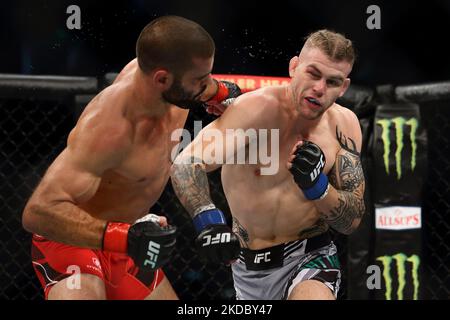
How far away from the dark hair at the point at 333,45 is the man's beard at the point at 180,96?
364 millimetres

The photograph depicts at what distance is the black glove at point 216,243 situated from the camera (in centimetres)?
198

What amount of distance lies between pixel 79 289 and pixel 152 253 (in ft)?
0.82

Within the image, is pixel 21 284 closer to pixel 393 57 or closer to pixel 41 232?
pixel 41 232

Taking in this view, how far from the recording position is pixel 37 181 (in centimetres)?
295

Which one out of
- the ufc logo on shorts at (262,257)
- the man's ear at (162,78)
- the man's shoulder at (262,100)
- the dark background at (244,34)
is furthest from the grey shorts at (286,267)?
the dark background at (244,34)

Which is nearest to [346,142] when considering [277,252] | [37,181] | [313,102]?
[313,102]

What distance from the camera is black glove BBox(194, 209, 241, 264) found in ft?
6.51

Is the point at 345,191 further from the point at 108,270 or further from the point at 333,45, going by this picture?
the point at 108,270

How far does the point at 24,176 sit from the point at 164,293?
930 mm

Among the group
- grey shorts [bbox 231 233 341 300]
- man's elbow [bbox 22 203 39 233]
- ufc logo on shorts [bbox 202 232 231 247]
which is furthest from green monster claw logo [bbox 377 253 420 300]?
man's elbow [bbox 22 203 39 233]

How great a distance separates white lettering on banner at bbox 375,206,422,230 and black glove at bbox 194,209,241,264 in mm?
1047

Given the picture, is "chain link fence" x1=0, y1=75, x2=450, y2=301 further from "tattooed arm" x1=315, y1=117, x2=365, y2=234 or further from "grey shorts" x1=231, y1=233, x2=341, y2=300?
"tattooed arm" x1=315, y1=117, x2=365, y2=234

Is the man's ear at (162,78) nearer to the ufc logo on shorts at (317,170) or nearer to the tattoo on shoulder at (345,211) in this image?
the ufc logo on shorts at (317,170)
